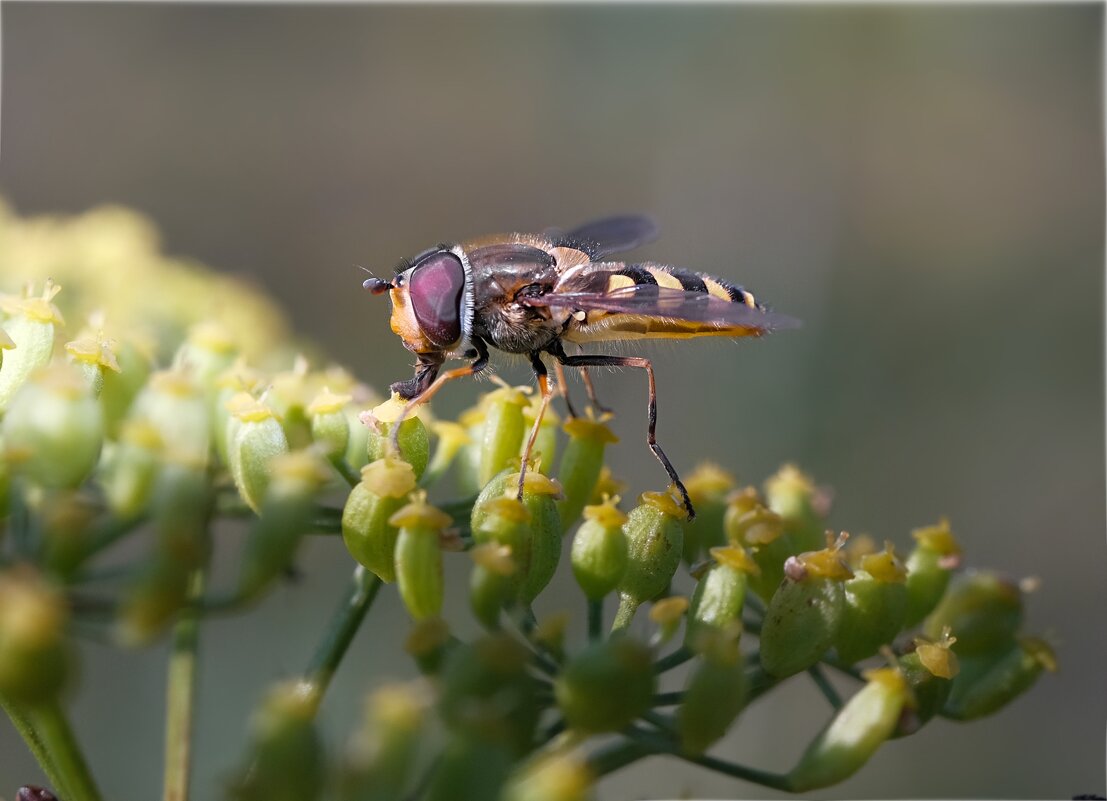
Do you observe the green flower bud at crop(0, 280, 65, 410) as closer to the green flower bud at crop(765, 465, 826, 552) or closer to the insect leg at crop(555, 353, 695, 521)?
the insect leg at crop(555, 353, 695, 521)

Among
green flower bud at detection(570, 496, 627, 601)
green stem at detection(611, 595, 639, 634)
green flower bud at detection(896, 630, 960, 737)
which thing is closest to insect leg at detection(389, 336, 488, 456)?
green flower bud at detection(570, 496, 627, 601)

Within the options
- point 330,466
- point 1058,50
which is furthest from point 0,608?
point 1058,50

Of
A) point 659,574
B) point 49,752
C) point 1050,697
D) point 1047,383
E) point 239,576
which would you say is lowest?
point 1050,697

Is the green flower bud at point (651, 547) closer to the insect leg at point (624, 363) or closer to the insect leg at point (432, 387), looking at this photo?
the insect leg at point (432, 387)

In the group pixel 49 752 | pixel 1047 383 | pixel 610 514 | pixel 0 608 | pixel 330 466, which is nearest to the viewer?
pixel 0 608

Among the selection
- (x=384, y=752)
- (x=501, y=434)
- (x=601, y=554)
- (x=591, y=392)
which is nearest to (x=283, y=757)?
(x=384, y=752)

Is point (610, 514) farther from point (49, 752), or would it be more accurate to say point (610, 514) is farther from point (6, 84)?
point (6, 84)

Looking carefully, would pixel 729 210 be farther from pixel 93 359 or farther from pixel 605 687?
pixel 605 687
